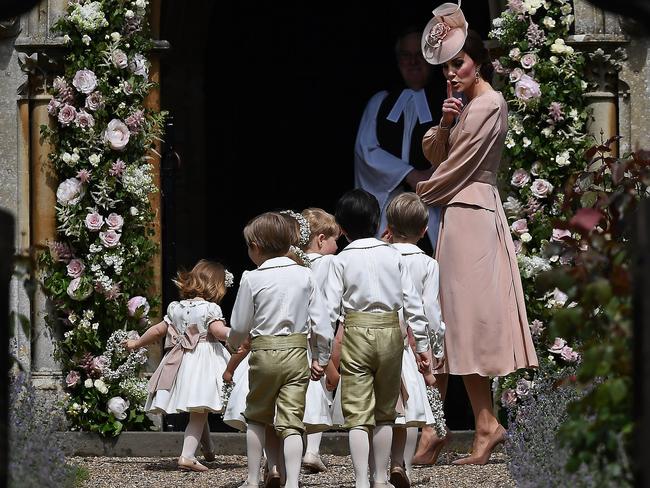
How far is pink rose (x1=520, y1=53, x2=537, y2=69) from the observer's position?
8633mm

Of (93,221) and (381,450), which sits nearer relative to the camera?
(381,450)

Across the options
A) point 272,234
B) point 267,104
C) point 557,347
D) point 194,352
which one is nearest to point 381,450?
point 272,234

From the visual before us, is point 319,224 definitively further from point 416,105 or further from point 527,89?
point 416,105

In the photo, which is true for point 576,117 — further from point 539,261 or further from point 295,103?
point 295,103

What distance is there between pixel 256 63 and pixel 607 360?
7.84 metres

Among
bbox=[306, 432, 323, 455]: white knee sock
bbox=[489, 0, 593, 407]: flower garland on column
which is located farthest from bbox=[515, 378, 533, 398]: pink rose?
bbox=[306, 432, 323, 455]: white knee sock

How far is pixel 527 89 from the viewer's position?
8648mm

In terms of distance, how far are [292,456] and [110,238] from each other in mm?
2703

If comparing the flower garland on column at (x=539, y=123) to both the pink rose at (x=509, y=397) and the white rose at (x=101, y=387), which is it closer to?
the pink rose at (x=509, y=397)

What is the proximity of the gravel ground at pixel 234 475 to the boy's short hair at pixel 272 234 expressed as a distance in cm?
115

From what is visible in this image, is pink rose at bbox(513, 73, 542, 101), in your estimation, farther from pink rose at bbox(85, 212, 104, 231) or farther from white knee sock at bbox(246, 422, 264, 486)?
white knee sock at bbox(246, 422, 264, 486)

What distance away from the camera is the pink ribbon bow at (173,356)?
26.1 ft

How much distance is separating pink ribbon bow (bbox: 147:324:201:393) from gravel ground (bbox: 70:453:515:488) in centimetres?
42

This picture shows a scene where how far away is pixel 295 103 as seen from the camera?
462 inches
